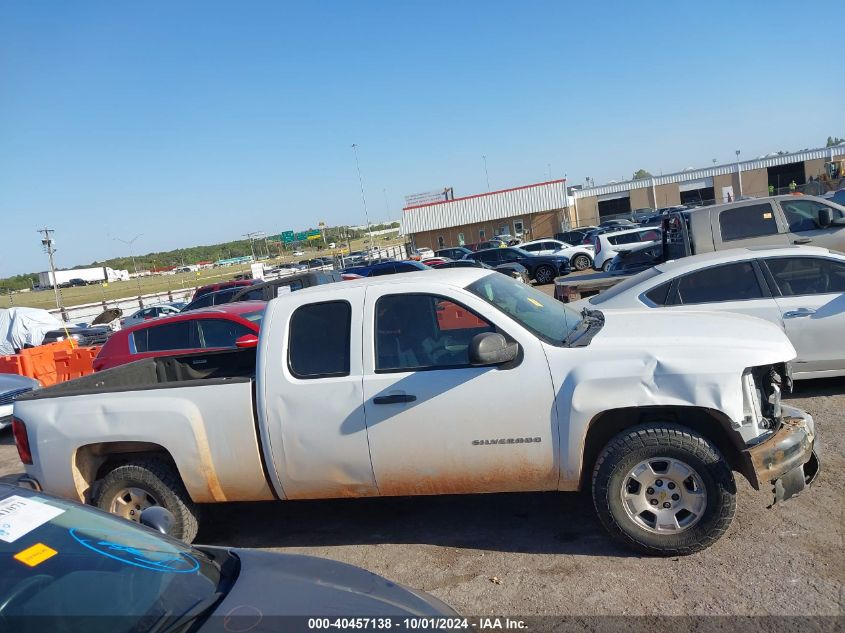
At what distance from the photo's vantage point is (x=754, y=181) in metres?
60.6

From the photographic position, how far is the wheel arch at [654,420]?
4.18m

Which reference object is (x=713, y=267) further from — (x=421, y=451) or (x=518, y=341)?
(x=421, y=451)

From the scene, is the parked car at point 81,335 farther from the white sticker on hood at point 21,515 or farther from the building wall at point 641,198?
the building wall at point 641,198

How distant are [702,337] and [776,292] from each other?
3.21 m

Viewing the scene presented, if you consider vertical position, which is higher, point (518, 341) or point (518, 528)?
point (518, 341)

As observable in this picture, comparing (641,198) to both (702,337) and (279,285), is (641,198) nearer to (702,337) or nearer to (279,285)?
(279,285)

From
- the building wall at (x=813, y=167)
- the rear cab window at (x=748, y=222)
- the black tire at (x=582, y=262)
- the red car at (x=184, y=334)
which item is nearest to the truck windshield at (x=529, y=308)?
the red car at (x=184, y=334)

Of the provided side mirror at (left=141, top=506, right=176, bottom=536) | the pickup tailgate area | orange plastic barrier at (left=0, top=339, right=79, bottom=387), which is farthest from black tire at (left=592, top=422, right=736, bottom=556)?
orange plastic barrier at (left=0, top=339, right=79, bottom=387)

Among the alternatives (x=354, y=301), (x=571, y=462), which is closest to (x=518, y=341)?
(x=571, y=462)

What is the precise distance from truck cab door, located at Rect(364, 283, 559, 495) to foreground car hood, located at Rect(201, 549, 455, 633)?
1.55 m

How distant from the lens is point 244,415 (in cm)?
465

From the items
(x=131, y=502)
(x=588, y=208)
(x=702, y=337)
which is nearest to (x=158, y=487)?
(x=131, y=502)

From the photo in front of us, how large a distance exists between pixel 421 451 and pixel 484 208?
169 feet

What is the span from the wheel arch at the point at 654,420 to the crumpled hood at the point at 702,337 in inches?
14.9
